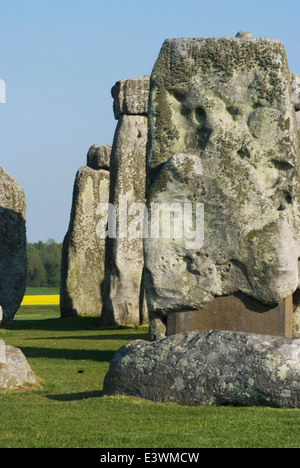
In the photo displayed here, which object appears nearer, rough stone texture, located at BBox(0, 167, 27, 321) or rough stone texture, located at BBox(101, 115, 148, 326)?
rough stone texture, located at BBox(101, 115, 148, 326)

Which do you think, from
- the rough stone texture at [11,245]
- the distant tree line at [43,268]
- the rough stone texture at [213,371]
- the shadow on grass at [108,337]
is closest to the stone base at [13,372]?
the rough stone texture at [213,371]

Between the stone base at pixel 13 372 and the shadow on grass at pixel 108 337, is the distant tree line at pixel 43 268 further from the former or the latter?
the stone base at pixel 13 372

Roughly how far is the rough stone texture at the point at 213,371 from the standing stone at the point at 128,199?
1082 cm

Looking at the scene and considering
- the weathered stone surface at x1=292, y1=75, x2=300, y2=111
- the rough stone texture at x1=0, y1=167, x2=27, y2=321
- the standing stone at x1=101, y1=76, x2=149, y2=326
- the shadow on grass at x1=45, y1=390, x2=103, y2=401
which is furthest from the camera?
the rough stone texture at x1=0, y1=167, x2=27, y2=321

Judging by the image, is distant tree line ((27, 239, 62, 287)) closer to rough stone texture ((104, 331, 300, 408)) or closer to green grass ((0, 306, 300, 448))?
green grass ((0, 306, 300, 448))

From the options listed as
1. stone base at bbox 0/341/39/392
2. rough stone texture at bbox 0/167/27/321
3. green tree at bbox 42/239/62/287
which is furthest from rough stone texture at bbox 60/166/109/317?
green tree at bbox 42/239/62/287

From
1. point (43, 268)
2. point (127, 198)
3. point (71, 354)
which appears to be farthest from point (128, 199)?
point (43, 268)

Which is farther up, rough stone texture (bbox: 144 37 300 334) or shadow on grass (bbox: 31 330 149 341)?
rough stone texture (bbox: 144 37 300 334)

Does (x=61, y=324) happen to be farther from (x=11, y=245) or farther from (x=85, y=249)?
(x=85, y=249)

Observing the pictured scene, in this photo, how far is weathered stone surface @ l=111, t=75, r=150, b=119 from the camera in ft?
61.5

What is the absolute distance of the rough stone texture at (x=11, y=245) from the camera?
20562 mm

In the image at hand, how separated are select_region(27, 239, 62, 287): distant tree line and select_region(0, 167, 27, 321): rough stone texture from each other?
3605cm
